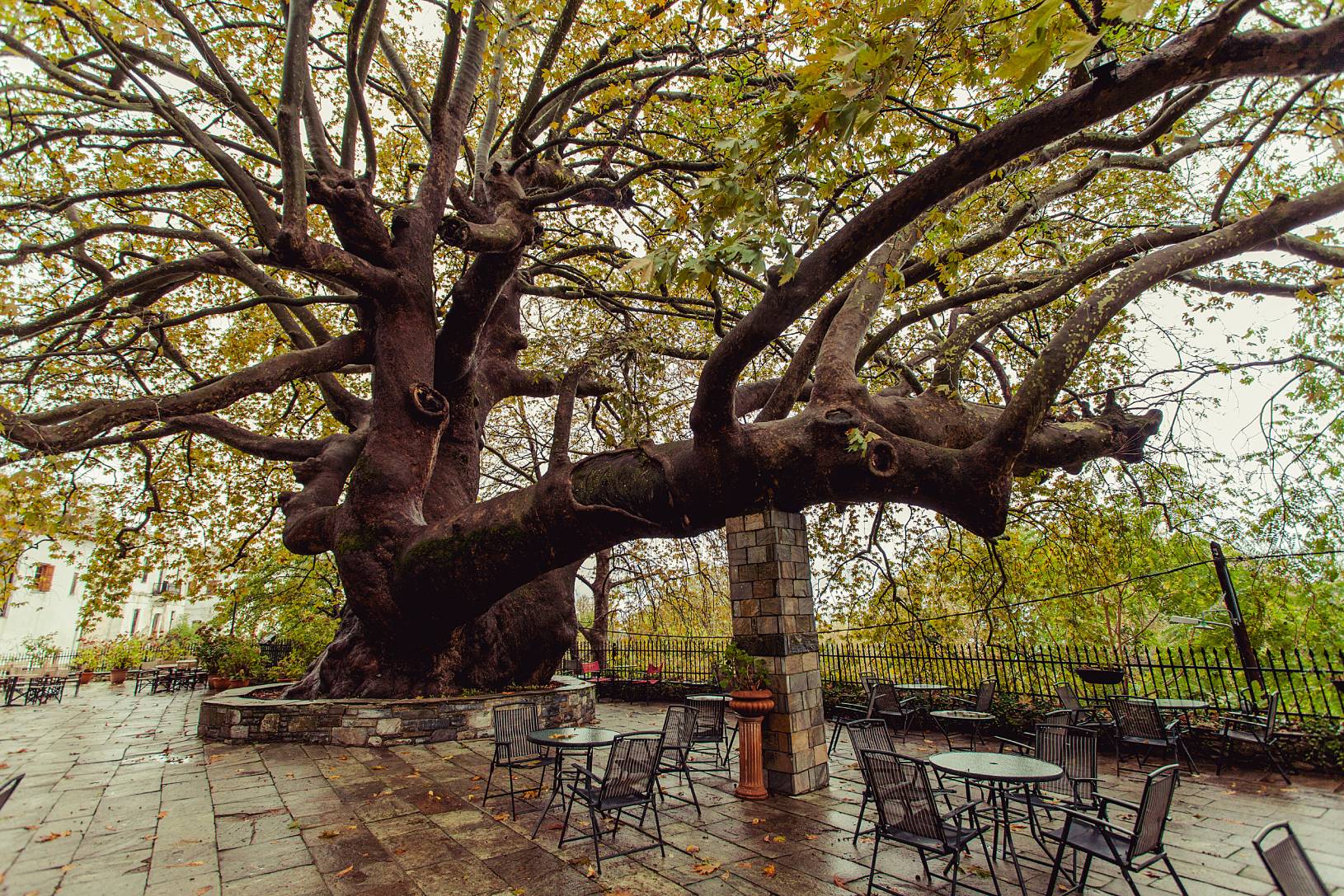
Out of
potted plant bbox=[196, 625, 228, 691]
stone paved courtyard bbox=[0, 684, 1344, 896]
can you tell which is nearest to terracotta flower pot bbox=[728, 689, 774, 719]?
stone paved courtyard bbox=[0, 684, 1344, 896]

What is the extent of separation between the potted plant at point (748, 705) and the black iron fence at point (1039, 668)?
119cm

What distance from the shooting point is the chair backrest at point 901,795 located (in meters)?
3.61

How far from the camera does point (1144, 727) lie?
6242mm

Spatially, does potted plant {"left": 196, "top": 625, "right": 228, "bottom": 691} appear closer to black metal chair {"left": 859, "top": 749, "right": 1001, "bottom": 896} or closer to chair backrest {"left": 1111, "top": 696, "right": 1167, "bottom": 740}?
black metal chair {"left": 859, "top": 749, "right": 1001, "bottom": 896}

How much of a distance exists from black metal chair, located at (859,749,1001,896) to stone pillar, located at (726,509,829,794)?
1.87 meters

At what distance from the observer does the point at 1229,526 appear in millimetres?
7387

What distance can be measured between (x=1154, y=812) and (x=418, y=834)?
Answer: 4883mm

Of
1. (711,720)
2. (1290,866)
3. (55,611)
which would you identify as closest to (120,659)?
(55,611)

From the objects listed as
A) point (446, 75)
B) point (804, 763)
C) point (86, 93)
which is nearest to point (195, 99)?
point (86, 93)

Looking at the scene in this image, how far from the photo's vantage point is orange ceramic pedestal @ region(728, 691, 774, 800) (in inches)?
224

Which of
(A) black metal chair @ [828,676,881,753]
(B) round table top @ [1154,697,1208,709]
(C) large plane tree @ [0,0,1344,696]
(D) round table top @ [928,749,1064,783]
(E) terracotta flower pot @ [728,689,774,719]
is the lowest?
(A) black metal chair @ [828,676,881,753]

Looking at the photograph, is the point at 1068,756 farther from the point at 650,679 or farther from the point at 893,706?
the point at 650,679

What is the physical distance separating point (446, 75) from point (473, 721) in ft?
25.6

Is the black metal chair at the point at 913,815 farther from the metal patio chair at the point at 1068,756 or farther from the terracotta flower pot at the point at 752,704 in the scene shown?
the terracotta flower pot at the point at 752,704
